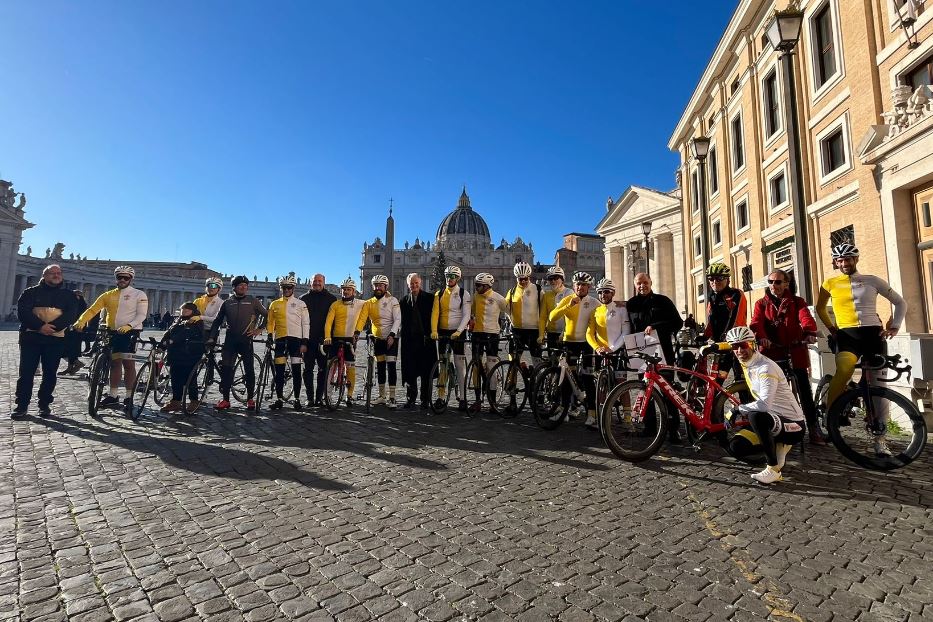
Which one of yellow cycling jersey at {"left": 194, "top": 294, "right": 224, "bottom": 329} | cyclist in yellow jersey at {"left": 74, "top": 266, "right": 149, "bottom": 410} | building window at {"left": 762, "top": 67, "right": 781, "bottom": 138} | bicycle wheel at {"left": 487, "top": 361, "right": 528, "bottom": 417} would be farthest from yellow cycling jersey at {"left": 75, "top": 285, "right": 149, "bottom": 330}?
building window at {"left": 762, "top": 67, "right": 781, "bottom": 138}

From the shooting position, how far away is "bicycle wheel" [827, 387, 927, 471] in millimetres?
4305

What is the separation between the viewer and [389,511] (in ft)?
10.9

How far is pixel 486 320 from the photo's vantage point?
7621 mm

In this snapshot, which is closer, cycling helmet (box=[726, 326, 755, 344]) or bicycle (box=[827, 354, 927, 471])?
cycling helmet (box=[726, 326, 755, 344])

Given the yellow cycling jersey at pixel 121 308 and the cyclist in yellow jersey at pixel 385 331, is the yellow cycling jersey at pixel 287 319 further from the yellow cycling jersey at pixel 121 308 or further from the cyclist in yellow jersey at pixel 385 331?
the yellow cycling jersey at pixel 121 308

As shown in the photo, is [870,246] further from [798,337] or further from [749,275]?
[749,275]

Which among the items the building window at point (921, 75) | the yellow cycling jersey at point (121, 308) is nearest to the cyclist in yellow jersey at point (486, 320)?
the yellow cycling jersey at point (121, 308)

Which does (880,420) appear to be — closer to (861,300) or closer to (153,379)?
(861,300)


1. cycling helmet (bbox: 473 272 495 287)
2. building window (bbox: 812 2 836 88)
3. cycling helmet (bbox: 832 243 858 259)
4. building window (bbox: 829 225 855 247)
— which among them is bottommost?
cycling helmet (bbox: 832 243 858 259)

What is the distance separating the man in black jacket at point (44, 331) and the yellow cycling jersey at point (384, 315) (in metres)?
4.46

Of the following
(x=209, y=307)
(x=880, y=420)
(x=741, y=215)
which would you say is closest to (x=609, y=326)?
(x=880, y=420)

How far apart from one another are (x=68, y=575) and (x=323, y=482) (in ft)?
5.74

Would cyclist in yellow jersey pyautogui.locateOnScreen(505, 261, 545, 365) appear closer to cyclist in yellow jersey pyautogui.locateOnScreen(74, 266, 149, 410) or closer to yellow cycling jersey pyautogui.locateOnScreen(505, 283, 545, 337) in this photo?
yellow cycling jersey pyautogui.locateOnScreen(505, 283, 545, 337)

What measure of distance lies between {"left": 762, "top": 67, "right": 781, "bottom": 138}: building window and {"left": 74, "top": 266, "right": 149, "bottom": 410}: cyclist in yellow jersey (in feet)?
67.4
